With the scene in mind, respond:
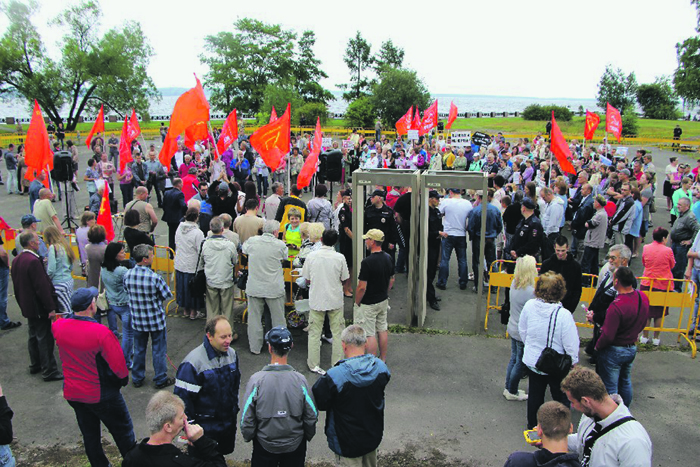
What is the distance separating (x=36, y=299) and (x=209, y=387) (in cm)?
384

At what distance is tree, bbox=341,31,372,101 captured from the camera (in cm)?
6119

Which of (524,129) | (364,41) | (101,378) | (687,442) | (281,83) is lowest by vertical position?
(687,442)

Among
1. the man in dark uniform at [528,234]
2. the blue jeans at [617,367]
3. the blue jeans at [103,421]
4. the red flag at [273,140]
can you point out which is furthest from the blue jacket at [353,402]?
the red flag at [273,140]

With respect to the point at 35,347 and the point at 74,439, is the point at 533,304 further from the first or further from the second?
the point at 35,347

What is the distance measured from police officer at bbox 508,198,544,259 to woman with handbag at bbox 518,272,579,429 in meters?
3.52

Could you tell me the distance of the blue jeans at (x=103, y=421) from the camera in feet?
16.3

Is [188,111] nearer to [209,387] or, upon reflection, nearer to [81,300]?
[81,300]

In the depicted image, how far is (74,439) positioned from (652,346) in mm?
8218

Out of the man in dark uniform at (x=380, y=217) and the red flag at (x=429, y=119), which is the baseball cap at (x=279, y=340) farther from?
the red flag at (x=429, y=119)

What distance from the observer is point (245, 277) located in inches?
316

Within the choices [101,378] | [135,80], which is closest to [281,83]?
[135,80]

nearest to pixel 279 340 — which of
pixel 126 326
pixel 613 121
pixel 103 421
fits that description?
pixel 103 421

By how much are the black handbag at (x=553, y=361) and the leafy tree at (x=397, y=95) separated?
39.3 metres

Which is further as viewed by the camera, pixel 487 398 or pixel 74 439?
pixel 487 398
